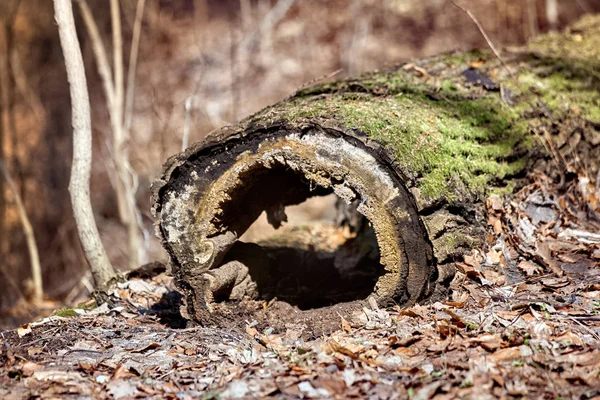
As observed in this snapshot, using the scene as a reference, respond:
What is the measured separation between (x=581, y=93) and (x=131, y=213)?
4913mm

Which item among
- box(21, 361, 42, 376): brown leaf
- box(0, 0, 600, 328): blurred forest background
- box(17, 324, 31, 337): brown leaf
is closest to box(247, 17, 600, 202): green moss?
box(21, 361, 42, 376): brown leaf

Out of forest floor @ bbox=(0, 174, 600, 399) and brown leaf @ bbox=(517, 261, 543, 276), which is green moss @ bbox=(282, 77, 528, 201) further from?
brown leaf @ bbox=(517, 261, 543, 276)

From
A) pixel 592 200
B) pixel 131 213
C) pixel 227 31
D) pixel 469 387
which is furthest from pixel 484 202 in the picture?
pixel 227 31

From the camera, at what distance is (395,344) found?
2.96 meters

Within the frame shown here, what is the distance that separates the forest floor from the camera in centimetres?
259

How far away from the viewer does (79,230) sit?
14.9 ft

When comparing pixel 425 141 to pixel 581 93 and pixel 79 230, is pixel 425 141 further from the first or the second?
pixel 79 230

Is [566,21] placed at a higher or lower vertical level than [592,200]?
higher

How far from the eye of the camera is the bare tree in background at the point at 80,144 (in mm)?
4145

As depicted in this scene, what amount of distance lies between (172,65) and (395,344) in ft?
32.1

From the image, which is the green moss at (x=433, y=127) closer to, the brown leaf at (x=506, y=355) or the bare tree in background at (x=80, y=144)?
the brown leaf at (x=506, y=355)

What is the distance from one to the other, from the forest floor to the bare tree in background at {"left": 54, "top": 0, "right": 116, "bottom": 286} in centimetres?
46

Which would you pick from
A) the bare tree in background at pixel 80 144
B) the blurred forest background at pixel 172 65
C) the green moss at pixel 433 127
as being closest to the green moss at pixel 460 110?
the green moss at pixel 433 127

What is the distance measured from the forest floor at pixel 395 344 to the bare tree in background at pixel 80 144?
456 mm
